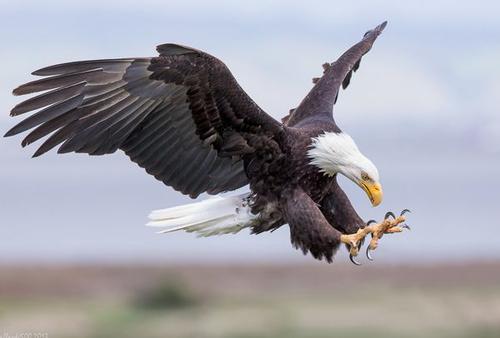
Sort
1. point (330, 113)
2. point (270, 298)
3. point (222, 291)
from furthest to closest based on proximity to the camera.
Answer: point (222, 291)
point (270, 298)
point (330, 113)

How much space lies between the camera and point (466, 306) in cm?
3039

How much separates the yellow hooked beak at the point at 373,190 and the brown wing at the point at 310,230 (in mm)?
274

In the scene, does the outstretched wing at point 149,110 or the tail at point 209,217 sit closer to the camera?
the outstretched wing at point 149,110

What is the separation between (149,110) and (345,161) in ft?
3.77

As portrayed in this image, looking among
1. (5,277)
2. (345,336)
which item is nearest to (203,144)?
(345,336)

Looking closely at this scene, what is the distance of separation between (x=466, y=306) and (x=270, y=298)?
367 cm

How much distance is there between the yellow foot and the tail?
2.45 ft

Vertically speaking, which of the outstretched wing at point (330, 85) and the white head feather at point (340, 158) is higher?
the outstretched wing at point (330, 85)

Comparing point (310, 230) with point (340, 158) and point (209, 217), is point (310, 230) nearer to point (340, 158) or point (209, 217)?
point (340, 158)

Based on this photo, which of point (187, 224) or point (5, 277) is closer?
point (187, 224)

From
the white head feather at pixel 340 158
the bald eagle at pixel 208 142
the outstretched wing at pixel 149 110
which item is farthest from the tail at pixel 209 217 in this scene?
the white head feather at pixel 340 158

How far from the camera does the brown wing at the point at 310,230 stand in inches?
452

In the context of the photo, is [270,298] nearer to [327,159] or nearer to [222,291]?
[222,291]

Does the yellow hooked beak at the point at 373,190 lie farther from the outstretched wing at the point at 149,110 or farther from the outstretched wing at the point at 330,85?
the outstretched wing at the point at 330,85
